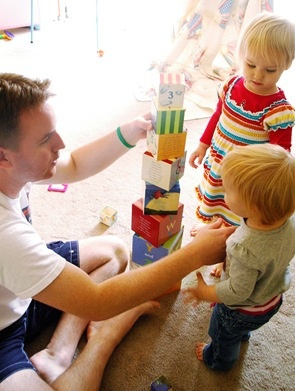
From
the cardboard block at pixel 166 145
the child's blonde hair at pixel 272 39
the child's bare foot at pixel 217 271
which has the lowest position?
the child's bare foot at pixel 217 271

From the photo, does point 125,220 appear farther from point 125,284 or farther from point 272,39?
point 272,39

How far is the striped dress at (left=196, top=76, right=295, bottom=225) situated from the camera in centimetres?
122

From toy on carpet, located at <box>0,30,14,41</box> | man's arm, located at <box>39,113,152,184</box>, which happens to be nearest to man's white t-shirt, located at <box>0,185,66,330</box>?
man's arm, located at <box>39,113,152,184</box>

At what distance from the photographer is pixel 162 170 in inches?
47.6

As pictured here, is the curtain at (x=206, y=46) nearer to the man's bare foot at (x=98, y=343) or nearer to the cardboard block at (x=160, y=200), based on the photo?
the cardboard block at (x=160, y=200)

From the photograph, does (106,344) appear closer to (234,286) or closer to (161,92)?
(234,286)

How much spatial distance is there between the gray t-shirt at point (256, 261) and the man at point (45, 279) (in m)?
0.11

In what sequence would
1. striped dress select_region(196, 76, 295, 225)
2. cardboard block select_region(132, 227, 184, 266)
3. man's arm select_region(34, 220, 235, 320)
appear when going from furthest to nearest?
cardboard block select_region(132, 227, 184, 266) → striped dress select_region(196, 76, 295, 225) → man's arm select_region(34, 220, 235, 320)

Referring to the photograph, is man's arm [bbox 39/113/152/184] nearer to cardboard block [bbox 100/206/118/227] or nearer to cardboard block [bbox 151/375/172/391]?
cardboard block [bbox 100/206/118/227]

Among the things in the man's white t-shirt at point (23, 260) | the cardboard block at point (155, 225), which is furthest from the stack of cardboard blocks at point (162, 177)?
the man's white t-shirt at point (23, 260)

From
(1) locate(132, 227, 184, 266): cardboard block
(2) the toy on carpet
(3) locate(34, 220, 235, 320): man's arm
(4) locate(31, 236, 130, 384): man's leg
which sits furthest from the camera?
(2) the toy on carpet

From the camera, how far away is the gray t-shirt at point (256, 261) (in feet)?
2.84

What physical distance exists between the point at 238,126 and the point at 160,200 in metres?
0.35

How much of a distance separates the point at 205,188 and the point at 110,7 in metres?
2.79
